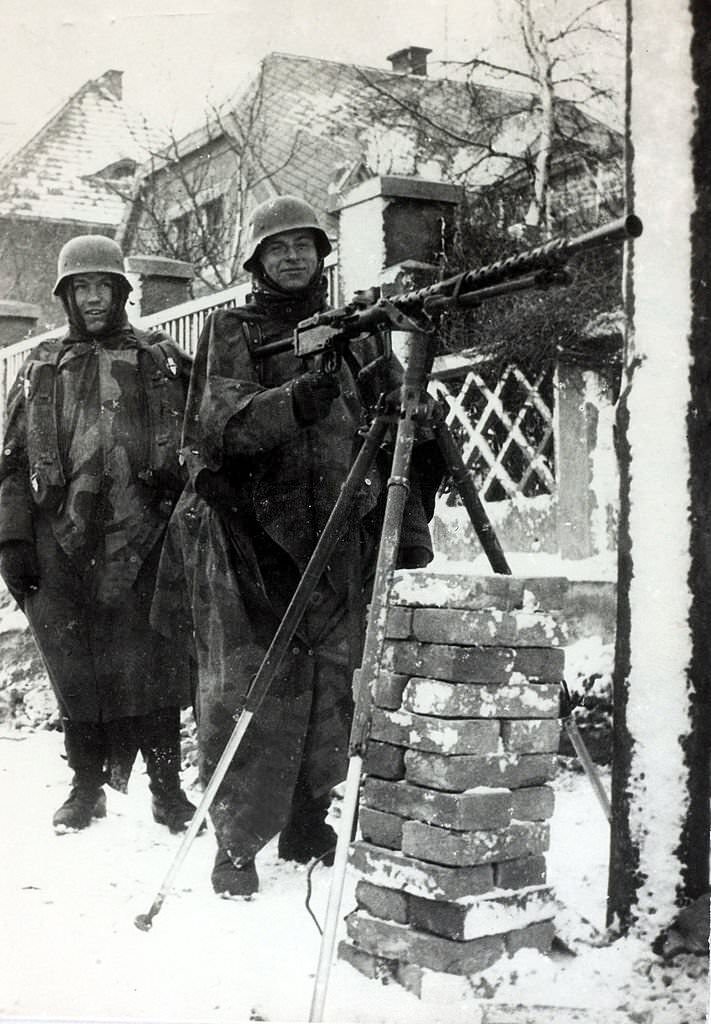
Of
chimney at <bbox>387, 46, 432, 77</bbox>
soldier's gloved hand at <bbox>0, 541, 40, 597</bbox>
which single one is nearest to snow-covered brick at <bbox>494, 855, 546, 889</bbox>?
soldier's gloved hand at <bbox>0, 541, 40, 597</bbox>

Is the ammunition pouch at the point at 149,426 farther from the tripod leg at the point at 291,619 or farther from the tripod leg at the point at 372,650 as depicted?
the tripod leg at the point at 372,650

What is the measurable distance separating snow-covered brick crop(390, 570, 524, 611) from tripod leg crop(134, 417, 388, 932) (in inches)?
10.7

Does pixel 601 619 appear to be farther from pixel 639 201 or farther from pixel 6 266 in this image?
pixel 6 266

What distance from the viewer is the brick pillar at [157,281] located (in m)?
6.56

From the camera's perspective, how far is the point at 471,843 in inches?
115

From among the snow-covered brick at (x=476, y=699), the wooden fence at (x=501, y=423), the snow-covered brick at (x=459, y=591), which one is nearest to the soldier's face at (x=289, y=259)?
the snow-covered brick at (x=459, y=591)

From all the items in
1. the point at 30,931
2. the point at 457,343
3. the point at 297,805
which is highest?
the point at 457,343

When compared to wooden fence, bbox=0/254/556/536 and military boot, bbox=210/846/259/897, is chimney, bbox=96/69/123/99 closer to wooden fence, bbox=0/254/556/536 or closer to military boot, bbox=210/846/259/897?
wooden fence, bbox=0/254/556/536

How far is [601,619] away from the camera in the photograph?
185 inches

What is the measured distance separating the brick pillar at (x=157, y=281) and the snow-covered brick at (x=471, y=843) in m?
4.32

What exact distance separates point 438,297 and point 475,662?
934 mm

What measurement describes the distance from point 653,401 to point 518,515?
2.29 m

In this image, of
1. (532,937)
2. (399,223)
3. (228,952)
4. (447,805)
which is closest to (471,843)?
(447,805)

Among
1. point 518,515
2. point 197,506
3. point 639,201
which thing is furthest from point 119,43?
point 518,515
